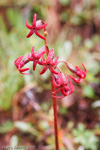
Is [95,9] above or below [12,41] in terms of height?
above

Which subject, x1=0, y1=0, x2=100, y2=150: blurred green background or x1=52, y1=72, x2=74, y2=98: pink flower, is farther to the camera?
x1=0, y1=0, x2=100, y2=150: blurred green background

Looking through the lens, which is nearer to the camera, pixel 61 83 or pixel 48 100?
pixel 61 83

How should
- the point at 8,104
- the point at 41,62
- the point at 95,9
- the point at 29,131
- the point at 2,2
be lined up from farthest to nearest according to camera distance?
the point at 2,2, the point at 95,9, the point at 8,104, the point at 29,131, the point at 41,62

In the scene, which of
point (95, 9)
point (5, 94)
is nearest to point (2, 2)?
point (95, 9)

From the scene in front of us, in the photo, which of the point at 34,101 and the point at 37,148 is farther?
the point at 34,101

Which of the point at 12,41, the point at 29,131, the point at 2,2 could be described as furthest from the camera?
the point at 2,2

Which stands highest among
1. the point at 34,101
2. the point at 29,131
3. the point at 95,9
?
the point at 95,9

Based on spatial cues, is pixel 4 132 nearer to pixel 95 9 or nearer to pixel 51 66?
pixel 51 66

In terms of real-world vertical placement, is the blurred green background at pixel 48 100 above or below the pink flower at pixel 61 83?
below

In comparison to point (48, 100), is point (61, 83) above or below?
above

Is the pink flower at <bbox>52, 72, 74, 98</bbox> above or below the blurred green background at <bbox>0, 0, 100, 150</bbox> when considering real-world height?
above

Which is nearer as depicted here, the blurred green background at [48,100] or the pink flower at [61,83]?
the pink flower at [61,83]
